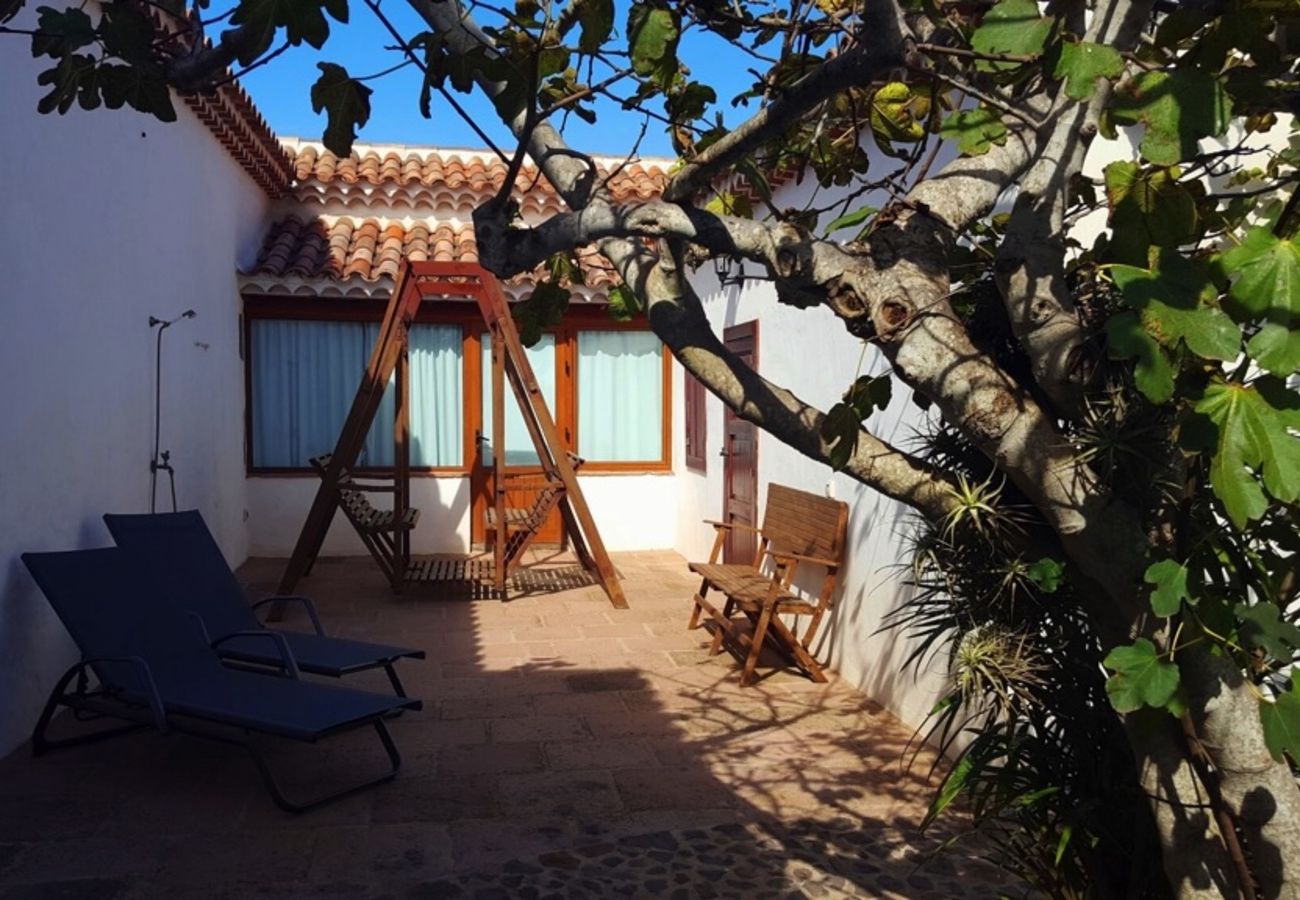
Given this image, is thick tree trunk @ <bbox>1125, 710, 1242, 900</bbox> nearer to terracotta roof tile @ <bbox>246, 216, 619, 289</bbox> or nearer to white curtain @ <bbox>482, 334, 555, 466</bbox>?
terracotta roof tile @ <bbox>246, 216, 619, 289</bbox>

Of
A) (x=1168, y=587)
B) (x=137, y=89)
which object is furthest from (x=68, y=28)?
(x=1168, y=587)

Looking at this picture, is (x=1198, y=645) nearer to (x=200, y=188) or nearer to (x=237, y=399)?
(x=200, y=188)

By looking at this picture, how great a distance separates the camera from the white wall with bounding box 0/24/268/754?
5.08 meters

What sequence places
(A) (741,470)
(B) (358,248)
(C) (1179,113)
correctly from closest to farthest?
(C) (1179,113) → (A) (741,470) → (B) (358,248)

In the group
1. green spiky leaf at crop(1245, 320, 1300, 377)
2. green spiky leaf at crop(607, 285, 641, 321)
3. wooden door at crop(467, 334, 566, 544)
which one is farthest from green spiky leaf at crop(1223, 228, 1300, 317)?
wooden door at crop(467, 334, 566, 544)

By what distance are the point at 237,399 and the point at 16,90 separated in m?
5.38

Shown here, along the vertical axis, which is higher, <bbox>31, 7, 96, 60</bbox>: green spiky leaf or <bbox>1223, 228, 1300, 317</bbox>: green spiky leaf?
<bbox>31, 7, 96, 60</bbox>: green spiky leaf

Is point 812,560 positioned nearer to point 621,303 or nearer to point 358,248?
point 621,303

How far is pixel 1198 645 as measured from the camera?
216 centimetres

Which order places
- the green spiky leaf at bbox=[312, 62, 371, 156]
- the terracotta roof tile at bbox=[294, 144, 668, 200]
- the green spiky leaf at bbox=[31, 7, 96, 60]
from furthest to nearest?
1. the terracotta roof tile at bbox=[294, 144, 668, 200]
2. the green spiky leaf at bbox=[31, 7, 96, 60]
3. the green spiky leaf at bbox=[312, 62, 371, 156]

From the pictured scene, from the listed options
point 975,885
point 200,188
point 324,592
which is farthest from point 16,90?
point 975,885

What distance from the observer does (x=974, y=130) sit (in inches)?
94.2

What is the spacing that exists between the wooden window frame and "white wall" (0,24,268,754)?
6.90 ft

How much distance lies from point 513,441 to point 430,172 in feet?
11.0
